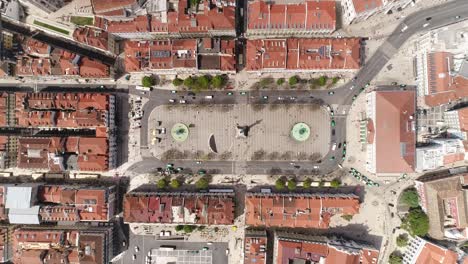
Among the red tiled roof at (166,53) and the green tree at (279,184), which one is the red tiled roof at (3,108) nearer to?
the red tiled roof at (166,53)

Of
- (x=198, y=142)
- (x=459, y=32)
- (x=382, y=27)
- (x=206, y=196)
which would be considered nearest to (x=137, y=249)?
(x=206, y=196)

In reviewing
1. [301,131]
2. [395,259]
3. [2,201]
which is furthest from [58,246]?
[395,259]

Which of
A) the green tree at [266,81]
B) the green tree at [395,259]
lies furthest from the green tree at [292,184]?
the green tree at [395,259]

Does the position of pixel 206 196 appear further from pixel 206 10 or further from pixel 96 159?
pixel 206 10

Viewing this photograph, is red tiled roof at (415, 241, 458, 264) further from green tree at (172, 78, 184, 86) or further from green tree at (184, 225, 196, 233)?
green tree at (172, 78, 184, 86)

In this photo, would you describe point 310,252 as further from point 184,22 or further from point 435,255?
point 184,22

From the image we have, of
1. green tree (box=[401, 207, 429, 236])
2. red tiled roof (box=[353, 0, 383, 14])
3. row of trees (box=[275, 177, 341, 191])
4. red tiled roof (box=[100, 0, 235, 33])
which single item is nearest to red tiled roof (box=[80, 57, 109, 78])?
red tiled roof (box=[100, 0, 235, 33])
